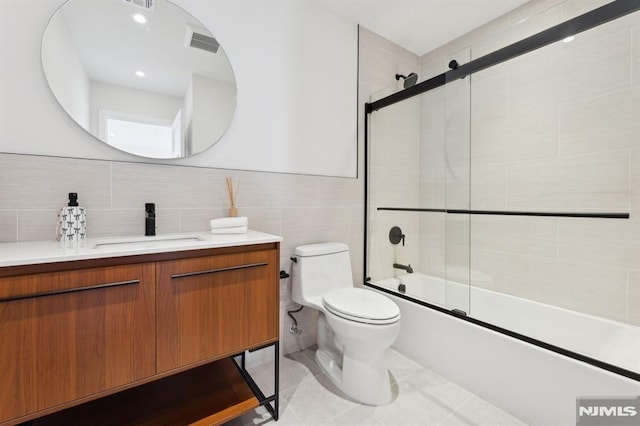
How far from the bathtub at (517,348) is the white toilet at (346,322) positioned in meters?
0.42

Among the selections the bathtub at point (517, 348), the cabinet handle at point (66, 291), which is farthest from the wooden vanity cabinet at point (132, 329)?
the bathtub at point (517, 348)

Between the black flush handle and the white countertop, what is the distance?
127cm

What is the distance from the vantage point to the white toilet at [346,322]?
138 centimetres

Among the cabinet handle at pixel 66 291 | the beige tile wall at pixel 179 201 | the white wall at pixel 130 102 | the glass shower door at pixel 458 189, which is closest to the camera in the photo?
the cabinet handle at pixel 66 291

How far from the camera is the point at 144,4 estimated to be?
1354mm

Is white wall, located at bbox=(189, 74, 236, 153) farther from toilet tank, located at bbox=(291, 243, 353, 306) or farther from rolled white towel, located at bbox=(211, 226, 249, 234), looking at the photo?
toilet tank, located at bbox=(291, 243, 353, 306)

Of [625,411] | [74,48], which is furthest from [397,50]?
[625,411]

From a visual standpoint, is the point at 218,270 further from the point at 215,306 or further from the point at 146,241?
the point at 146,241

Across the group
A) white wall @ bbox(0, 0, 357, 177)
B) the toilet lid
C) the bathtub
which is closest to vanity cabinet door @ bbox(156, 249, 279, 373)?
the toilet lid

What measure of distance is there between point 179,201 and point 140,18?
88 cm

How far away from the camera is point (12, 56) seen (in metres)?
1.10

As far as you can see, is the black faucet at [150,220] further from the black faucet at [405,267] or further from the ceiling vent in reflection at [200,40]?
the black faucet at [405,267]

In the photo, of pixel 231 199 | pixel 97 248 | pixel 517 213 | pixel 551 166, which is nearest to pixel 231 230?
pixel 231 199

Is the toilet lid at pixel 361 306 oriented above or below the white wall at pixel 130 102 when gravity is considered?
below
